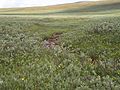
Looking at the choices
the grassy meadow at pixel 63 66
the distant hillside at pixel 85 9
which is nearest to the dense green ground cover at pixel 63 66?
the grassy meadow at pixel 63 66

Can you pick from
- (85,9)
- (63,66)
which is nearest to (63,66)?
(63,66)

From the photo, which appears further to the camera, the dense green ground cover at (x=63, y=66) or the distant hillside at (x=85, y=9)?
the distant hillside at (x=85, y=9)

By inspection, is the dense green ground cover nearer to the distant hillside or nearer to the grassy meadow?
the grassy meadow

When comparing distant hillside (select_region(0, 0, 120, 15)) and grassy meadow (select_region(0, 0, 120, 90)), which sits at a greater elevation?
grassy meadow (select_region(0, 0, 120, 90))

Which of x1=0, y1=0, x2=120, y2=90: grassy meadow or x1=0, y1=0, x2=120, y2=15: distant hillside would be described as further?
x1=0, y1=0, x2=120, y2=15: distant hillside

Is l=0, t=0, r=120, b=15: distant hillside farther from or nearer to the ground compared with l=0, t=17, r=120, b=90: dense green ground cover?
nearer to the ground

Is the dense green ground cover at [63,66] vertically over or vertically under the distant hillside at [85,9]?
over

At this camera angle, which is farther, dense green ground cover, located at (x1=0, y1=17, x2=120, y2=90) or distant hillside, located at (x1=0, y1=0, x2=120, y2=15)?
distant hillside, located at (x1=0, y1=0, x2=120, y2=15)

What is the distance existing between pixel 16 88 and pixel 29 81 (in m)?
0.62

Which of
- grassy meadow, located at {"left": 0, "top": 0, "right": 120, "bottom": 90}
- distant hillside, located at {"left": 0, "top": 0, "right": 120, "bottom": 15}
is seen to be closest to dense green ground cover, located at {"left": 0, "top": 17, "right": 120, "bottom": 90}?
grassy meadow, located at {"left": 0, "top": 0, "right": 120, "bottom": 90}

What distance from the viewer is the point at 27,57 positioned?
18219mm

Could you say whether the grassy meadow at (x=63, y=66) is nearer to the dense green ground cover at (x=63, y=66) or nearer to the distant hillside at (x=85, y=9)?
the dense green ground cover at (x=63, y=66)

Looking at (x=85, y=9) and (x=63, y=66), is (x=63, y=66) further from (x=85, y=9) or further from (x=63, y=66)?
(x=85, y=9)

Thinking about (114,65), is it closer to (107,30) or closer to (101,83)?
(101,83)
